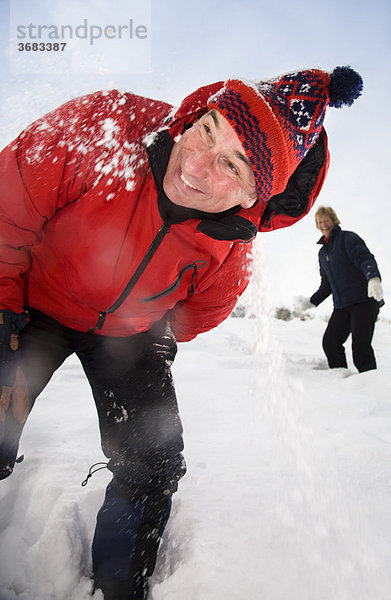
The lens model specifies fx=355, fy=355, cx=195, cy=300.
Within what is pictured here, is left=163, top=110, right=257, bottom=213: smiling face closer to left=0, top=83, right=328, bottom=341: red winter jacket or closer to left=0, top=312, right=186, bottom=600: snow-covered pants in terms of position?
left=0, top=83, right=328, bottom=341: red winter jacket

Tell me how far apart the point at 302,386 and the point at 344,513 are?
6.89 feet

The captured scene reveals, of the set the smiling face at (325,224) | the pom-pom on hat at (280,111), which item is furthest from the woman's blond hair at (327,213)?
the pom-pom on hat at (280,111)

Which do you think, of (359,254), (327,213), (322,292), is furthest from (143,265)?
(322,292)

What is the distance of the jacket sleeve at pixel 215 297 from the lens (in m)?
1.60

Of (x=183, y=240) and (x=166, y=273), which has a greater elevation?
(x=183, y=240)

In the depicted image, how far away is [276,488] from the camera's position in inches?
60.7

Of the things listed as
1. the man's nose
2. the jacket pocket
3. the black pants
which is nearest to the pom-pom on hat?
the man's nose

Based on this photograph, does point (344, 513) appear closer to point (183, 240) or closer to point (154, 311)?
point (154, 311)

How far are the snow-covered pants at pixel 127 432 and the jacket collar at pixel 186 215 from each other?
0.56m

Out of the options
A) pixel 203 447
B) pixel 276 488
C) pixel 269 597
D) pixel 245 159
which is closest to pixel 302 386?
pixel 203 447

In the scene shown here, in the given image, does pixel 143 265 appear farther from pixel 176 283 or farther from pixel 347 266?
pixel 347 266

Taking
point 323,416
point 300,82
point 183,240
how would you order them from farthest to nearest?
point 323,416
point 183,240
point 300,82

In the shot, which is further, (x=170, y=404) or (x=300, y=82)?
(x=170, y=404)

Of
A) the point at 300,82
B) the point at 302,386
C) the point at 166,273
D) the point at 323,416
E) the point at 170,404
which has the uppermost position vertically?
the point at 300,82
